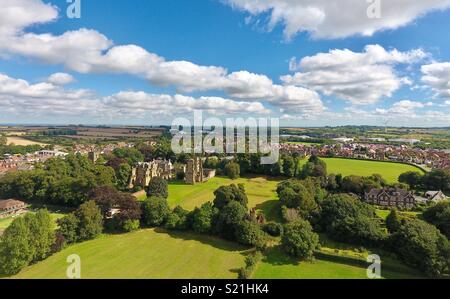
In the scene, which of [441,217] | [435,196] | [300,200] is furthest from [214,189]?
[435,196]

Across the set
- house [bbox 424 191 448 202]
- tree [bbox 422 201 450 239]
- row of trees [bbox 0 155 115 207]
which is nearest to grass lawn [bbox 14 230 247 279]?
row of trees [bbox 0 155 115 207]

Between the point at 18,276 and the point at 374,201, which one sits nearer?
the point at 18,276

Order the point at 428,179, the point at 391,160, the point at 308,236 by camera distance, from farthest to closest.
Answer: the point at 391,160, the point at 428,179, the point at 308,236

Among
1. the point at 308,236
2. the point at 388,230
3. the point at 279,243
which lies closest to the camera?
the point at 308,236

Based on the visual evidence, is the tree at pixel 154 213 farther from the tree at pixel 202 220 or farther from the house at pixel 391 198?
the house at pixel 391 198

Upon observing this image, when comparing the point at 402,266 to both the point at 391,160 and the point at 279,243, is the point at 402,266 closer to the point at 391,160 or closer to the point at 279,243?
the point at 279,243
